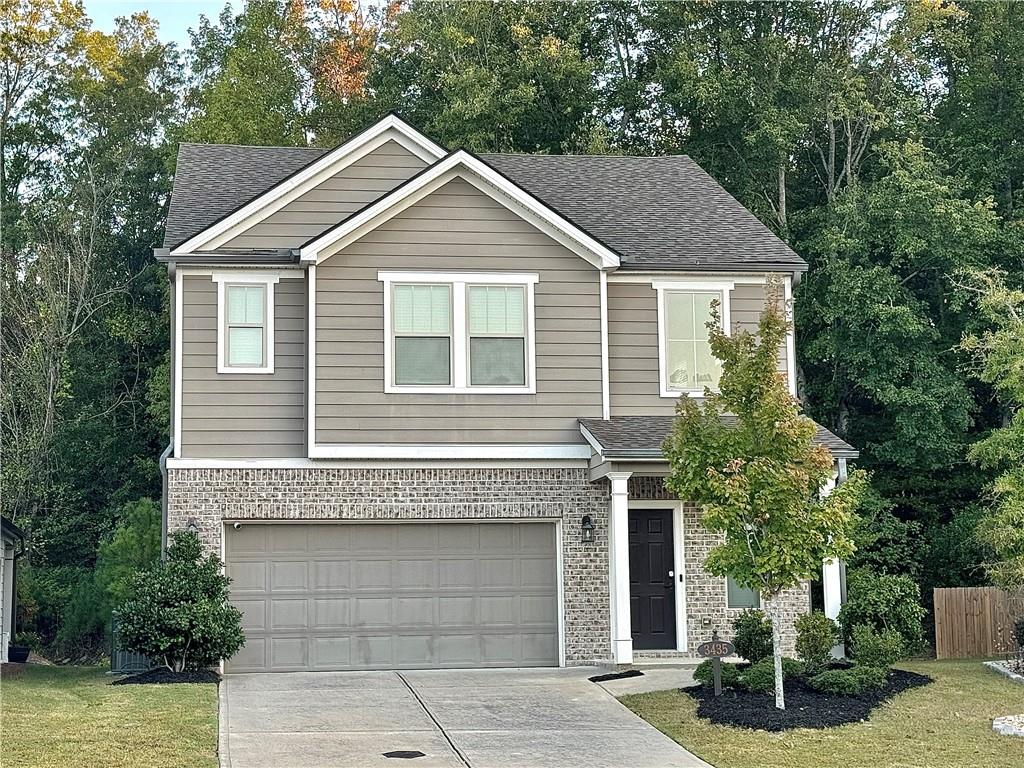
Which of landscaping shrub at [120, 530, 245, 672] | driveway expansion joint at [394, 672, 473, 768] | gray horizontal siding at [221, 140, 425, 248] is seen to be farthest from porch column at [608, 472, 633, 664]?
gray horizontal siding at [221, 140, 425, 248]

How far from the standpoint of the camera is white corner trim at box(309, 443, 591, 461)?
59.1 ft

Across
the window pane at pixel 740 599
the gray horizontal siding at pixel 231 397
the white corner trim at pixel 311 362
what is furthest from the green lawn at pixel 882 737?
the gray horizontal siding at pixel 231 397

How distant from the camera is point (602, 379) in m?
18.8

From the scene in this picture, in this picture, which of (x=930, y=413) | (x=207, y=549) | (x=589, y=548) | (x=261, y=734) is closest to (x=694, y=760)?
(x=261, y=734)

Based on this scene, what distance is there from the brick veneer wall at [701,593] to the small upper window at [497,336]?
2.53 meters

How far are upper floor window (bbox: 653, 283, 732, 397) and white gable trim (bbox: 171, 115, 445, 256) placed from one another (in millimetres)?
4082

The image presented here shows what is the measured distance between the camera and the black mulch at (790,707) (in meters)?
13.0

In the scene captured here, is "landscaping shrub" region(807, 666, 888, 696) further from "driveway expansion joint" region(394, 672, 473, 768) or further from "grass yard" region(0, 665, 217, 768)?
"grass yard" region(0, 665, 217, 768)

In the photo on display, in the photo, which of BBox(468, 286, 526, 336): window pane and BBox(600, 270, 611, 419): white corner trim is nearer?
BBox(468, 286, 526, 336): window pane

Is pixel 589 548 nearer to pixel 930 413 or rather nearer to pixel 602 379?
pixel 602 379

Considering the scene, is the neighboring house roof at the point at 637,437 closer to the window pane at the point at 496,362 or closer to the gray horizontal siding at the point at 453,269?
the gray horizontal siding at the point at 453,269

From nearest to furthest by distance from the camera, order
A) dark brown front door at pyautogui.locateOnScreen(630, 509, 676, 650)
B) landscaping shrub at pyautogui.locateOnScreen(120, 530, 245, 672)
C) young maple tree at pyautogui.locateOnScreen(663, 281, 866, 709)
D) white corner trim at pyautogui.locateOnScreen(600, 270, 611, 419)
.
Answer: young maple tree at pyautogui.locateOnScreen(663, 281, 866, 709)
landscaping shrub at pyautogui.locateOnScreen(120, 530, 245, 672)
white corner trim at pyautogui.locateOnScreen(600, 270, 611, 419)
dark brown front door at pyautogui.locateOnScreen(630, 509, 676, 650)

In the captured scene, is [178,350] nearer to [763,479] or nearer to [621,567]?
[621,567]

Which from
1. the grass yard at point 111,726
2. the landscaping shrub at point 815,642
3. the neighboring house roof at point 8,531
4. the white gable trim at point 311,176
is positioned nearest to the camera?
the grass yard at point 111,726
